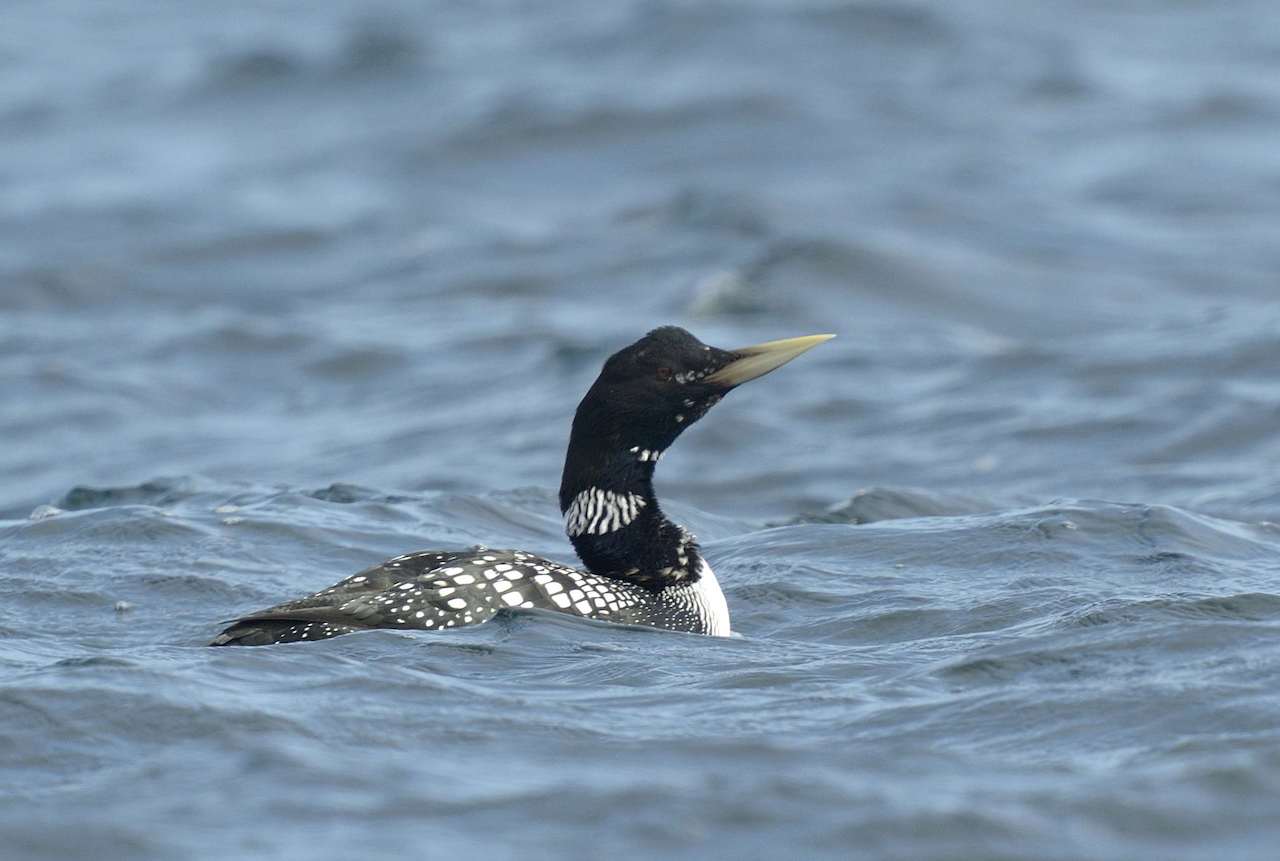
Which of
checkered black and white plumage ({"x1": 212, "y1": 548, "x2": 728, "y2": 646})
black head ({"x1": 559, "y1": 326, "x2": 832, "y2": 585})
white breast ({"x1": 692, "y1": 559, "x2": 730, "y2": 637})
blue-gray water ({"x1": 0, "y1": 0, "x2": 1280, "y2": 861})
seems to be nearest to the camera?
blue-gray water ({"x1": 0, "y1": 0, "x2": 1280, "y2": 861})

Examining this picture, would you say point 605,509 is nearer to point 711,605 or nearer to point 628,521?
point 628,521

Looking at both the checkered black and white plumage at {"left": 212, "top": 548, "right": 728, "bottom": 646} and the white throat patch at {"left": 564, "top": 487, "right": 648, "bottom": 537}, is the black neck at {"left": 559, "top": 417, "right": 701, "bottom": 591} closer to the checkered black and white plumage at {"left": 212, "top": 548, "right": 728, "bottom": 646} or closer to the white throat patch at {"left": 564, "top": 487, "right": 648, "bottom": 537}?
the white throat patch at {"left": 564, "top": 487, "right": 648, "bottom": 537}

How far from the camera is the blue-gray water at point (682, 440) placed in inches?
187

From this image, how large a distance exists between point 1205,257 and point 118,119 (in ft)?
35.4

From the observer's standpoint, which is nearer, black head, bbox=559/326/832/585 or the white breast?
the white breast

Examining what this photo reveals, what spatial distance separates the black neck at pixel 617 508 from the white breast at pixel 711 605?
0.14 meters

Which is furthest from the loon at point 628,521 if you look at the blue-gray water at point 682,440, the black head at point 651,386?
the blue-gray water at point 682,440

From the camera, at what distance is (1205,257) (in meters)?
15.4

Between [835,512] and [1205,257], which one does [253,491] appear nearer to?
[835,512]

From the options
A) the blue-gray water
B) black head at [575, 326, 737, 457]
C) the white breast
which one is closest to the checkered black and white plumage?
the white breast

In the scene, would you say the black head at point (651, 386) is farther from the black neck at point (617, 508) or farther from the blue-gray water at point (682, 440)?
the blue-gray water at point (682, 440)

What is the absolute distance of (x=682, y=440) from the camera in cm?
1220

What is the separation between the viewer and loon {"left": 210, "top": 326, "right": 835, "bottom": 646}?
20.2ft

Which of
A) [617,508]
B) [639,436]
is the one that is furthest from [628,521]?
[639,436]
